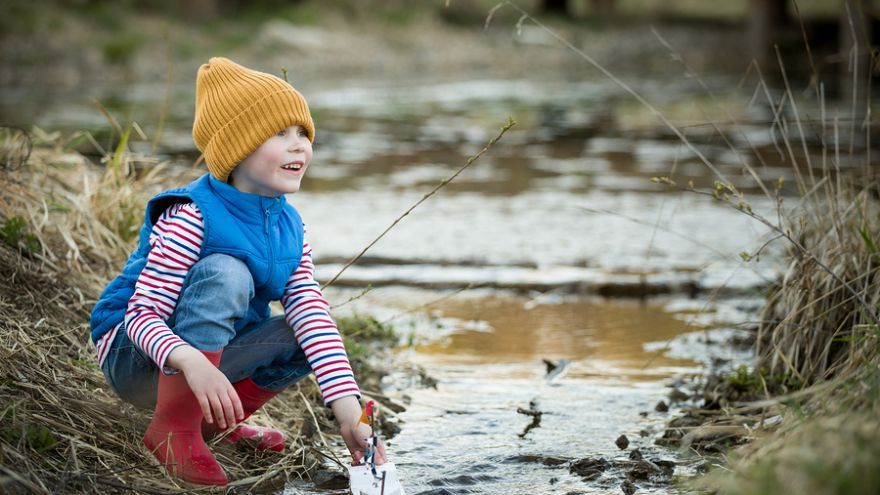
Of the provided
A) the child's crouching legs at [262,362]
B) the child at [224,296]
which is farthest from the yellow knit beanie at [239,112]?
the child's crouching legs at [262,362]

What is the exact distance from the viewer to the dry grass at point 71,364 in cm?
247

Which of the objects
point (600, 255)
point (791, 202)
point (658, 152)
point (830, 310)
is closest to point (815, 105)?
point (658, 152)

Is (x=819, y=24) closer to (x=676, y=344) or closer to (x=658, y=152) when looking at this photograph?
(x=658, y=152)

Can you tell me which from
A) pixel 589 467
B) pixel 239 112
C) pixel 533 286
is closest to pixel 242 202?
pixel 239 112

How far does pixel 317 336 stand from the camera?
2664 mm

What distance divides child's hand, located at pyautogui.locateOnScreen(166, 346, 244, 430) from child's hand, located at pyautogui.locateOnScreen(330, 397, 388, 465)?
0.27 meters

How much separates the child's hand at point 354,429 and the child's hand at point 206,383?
0.88 ft

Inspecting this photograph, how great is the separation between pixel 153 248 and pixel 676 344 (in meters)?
2.27

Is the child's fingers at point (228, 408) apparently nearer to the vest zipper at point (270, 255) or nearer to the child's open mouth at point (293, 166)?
the vest zipper at point (270, 255)

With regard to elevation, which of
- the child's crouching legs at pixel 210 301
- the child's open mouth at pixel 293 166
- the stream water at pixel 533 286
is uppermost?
the child's open mouth at pixel 293 166

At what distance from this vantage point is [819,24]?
2381 cm

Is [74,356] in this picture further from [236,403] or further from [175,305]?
[236,403]

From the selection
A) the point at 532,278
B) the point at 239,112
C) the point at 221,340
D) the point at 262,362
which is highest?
the point at 239,112

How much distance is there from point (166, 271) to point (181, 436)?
38 cm
